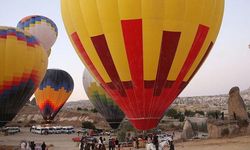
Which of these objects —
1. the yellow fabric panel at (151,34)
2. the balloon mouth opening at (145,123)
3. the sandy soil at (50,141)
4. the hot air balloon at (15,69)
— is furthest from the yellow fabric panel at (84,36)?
the sandy soil at (50,141)

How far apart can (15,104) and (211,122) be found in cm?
1351

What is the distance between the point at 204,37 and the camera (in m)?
13.3

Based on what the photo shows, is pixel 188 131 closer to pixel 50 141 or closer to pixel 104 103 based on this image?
pixel 104 103

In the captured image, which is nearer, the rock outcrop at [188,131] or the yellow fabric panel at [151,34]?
the yellow fabric panel at [151,34]

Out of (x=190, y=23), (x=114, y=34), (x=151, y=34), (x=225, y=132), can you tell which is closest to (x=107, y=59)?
(x=114, y=34)

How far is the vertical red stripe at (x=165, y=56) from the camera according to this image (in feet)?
40.9

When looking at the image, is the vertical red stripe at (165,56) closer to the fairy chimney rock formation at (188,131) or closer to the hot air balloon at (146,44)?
the hot air balloon at (146,44)

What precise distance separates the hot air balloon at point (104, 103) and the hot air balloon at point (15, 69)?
24.0 feet

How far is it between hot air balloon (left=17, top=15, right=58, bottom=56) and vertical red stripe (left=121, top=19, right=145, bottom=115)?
21.1 metres

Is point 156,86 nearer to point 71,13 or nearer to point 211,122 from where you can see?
point 71,13

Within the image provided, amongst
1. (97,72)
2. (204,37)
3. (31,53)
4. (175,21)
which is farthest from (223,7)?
(31,53)

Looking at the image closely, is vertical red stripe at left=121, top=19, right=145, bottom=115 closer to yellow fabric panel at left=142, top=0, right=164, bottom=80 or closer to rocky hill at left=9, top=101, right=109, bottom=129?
yellow fabric panel at left=142, top=0, right=164, bottom=80

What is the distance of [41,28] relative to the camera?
3319 centimetres

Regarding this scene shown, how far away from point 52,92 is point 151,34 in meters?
22.0
